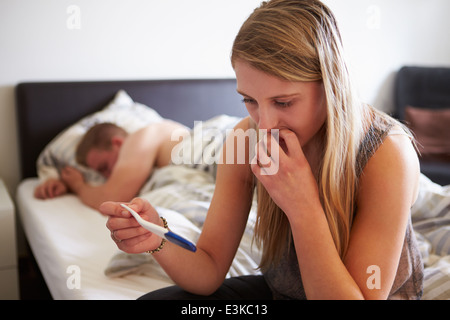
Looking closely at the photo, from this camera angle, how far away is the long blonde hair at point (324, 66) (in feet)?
2.56

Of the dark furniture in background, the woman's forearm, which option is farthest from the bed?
the dark furniture in background

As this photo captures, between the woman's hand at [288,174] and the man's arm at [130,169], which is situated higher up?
the woman's hand at [288,174]

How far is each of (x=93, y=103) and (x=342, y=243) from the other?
65.1 inches

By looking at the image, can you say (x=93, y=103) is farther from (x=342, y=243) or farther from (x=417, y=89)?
(x=417, y=89)

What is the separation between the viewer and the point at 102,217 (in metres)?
1.70

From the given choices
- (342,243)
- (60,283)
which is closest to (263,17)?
(342,243)

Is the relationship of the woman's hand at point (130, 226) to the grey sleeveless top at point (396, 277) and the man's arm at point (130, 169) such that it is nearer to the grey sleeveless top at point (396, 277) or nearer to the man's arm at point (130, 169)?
the grey sleeveless top at point (396, 277)

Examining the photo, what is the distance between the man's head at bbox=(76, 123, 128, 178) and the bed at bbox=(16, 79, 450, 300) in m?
0.05

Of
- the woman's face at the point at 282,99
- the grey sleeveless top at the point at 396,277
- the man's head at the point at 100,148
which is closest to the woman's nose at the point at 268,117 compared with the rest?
the woman's face at the point at 282,99

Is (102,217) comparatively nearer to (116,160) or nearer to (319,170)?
(116,160)

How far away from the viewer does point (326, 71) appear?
78 centimetres

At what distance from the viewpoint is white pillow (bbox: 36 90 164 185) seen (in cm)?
201

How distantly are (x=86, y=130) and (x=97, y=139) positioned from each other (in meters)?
0.18

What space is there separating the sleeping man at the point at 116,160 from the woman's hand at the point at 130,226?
3.23ft
